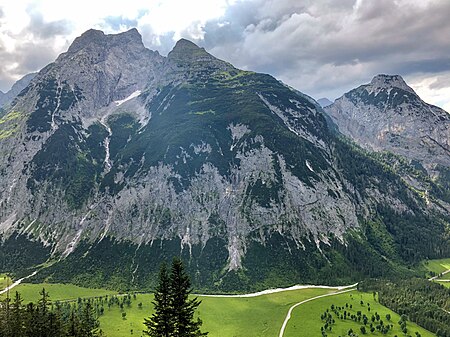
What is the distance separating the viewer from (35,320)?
7788cm

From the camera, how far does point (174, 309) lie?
45188 mm

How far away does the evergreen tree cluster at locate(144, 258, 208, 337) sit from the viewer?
44.8 m

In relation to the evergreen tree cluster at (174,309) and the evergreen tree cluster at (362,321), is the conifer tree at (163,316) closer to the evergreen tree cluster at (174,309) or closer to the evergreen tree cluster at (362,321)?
the evergreen tree cluster at (174,309)

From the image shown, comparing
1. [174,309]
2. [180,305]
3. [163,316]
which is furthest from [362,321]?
[163,316]

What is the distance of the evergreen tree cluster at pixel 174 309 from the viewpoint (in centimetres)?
4481

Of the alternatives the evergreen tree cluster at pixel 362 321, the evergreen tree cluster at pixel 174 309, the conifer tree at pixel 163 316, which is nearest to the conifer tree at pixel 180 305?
the evergreen tree cluster at pixel 174 309

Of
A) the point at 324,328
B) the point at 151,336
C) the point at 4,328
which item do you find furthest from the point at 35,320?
the point at 324,328

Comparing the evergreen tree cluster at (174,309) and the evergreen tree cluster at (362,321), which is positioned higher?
the evergreen tree cluster at (174,309)

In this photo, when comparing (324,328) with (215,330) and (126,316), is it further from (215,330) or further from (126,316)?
(126,316)

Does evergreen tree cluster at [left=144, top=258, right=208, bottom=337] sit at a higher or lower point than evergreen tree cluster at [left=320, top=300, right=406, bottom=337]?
higher

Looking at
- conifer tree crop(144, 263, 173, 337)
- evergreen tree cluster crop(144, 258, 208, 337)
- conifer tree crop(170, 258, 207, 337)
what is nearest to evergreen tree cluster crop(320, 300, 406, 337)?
conifer tree crop(170, 258, 207, 337)

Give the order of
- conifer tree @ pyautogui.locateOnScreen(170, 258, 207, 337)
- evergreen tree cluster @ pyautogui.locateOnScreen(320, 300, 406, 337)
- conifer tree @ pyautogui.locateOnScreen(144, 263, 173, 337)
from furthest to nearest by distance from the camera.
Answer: evergreen tree cluster @ pyautogui.locateOnScreen(320, 300, 406, 337)
conifer tree @ pyautogui.locateOnScreen(170, 258, 207, 337)
conifer tree @ pyautogui.locateOnScreen(144, 263, 173, 337)

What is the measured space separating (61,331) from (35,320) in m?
7.46

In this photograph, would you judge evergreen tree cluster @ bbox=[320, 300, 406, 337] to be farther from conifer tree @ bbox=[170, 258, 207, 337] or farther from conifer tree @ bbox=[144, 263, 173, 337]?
conifer tree @ bbox=[144, 263, 173, 337]
